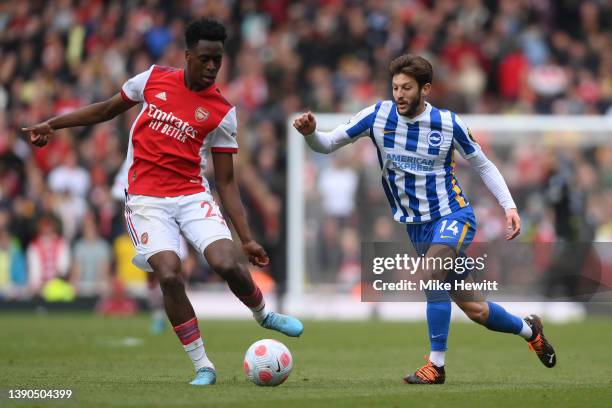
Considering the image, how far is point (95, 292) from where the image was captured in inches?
805

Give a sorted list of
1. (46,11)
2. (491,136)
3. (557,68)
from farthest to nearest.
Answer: (46,11)
(557,68)
(491,136)

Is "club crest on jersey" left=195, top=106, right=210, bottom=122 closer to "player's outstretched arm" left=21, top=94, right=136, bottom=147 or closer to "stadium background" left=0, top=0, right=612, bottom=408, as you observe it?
"player's outstretched arm" left=21, top=94, right=136, bottom=147

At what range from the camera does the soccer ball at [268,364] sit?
8.87 metres

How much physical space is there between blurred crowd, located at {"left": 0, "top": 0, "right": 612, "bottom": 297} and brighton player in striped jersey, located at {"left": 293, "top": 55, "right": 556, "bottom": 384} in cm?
981

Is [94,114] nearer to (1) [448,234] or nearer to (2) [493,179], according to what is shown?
(1) [448,234]

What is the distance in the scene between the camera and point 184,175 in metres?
9.09

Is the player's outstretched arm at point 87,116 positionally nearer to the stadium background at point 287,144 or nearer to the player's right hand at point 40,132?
the player's right hand at point 40,132

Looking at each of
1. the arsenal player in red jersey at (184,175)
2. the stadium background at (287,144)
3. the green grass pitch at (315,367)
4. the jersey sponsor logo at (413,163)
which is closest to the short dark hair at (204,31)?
the arsenal player in red jersey at (184,175)

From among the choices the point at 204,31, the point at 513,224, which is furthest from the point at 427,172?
the point at 204,31

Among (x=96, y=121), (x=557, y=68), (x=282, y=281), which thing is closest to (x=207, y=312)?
(x=282, y=281)

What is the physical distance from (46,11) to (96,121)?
53.2 feet

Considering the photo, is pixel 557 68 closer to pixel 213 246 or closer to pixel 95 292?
pixel 95 292

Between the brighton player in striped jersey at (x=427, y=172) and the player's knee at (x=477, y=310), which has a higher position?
the brighton player in striped jersey at (x=427, y=172)

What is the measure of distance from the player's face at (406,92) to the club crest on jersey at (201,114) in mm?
1417
